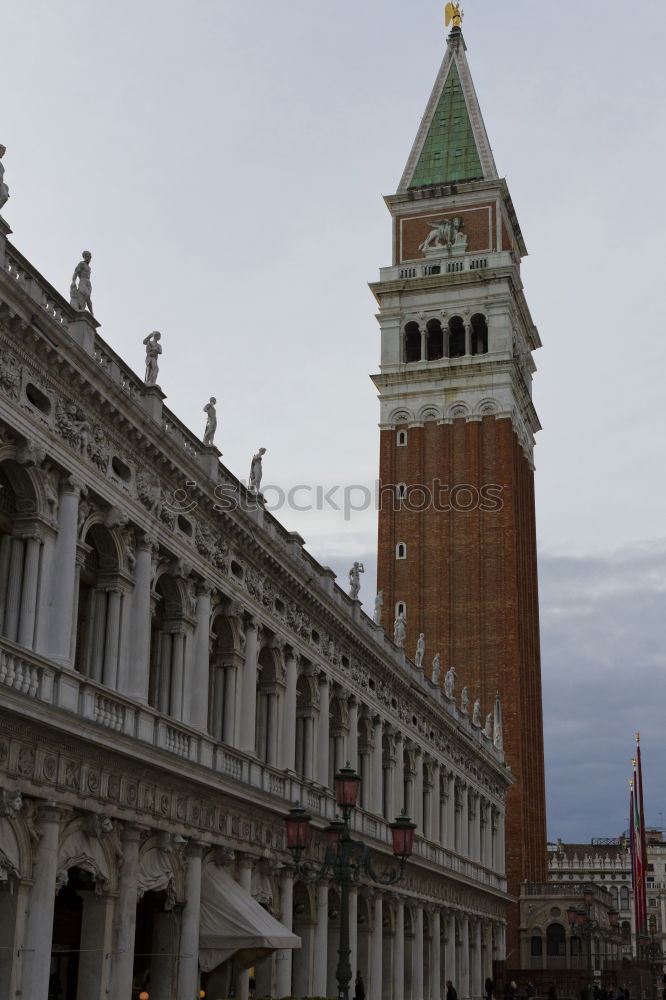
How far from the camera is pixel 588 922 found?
43938 mm

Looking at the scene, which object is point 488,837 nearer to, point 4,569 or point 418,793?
point 418,793

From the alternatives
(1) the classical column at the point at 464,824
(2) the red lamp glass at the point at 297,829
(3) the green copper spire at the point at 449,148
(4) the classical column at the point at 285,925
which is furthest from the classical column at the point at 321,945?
(3) the green copper spire at the point at 449,148

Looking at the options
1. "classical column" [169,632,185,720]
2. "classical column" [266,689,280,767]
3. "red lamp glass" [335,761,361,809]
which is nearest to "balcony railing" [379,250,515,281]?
"classical column" [266,689,280,767]

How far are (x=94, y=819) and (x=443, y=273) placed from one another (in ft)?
201

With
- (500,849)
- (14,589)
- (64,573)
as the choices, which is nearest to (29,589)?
(14,589)

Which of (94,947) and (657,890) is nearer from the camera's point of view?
(94,947)

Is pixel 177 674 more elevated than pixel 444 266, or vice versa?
pixel 444 266

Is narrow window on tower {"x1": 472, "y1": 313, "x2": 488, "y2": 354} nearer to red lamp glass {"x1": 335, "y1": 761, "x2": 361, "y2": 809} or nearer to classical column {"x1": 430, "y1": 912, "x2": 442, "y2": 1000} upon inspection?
classical column {"x1": 430, "y1": 912, "x2": 442, "y2": 1000}

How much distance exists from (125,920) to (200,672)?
6540 millimetres

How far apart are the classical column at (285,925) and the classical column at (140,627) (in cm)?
859

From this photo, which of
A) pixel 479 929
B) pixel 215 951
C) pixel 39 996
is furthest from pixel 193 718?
pixel 479 929

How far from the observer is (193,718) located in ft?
92.2

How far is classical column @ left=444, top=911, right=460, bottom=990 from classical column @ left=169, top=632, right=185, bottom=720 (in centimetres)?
2697

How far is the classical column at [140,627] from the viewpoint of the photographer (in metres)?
25.3
